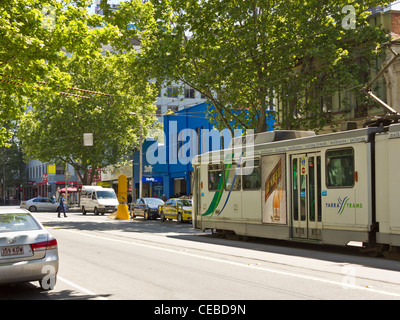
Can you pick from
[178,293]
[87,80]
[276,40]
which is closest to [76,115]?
[87,80]

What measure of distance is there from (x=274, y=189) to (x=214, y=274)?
6.61 metres

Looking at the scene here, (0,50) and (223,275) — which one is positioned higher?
(0,50)

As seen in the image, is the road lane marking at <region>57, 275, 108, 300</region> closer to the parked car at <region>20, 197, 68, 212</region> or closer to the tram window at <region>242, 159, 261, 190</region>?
the tram window at <region>242, 159, 261, 190</region>

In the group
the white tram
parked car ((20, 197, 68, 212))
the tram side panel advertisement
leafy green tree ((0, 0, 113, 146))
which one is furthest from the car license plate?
parked car ((20, 197, 68, 212))

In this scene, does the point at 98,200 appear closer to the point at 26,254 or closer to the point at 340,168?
the point at 340,168

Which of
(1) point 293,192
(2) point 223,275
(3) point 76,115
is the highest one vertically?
(3) point 76,115

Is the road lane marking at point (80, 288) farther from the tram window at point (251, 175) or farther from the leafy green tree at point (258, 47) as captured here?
the leafy green tree at point (258, 47)

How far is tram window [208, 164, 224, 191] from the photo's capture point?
19.5 m

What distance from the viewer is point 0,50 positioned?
15.4 meters

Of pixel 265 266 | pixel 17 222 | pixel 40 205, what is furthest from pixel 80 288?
pixel 40 205

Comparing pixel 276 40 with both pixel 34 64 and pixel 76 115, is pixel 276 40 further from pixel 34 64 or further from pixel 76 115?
pixel 76 115

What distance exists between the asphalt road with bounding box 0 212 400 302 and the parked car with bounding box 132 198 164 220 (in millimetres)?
18112

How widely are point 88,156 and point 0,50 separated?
1587 inches
